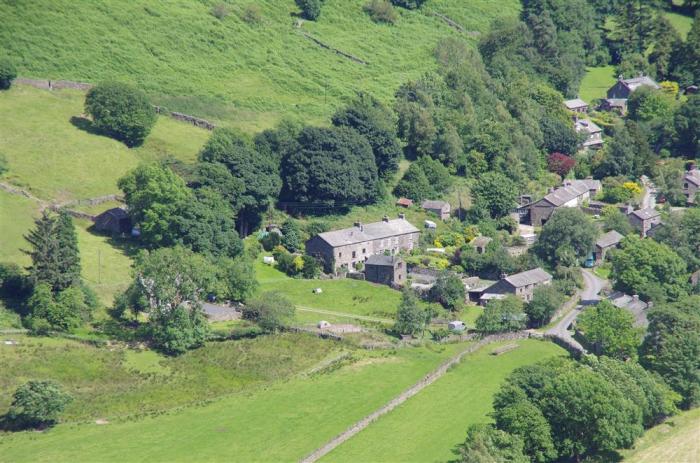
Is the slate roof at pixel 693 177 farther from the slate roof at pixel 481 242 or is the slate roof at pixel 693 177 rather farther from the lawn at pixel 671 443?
the lawn at pixel 671 443

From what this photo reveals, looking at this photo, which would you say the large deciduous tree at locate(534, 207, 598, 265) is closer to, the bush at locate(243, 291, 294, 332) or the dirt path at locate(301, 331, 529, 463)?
the dirt path at locate(301, 331, 529, 463)

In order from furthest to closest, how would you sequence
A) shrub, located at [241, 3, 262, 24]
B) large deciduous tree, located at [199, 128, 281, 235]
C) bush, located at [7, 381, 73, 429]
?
shrub, located at [241, 3, 262, 24]
large deciduous tree, located at [199, 128, 281, 235]
bush, located at [7, 381, 73, 429]

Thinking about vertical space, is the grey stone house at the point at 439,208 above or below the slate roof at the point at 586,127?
below

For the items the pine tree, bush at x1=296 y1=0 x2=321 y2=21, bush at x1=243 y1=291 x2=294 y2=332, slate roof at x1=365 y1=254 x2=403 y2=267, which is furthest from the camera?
bush at x1=296 y1=0 x2=321 y2=21

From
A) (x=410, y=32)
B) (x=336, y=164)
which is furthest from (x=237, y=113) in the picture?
(x=410, y=32)

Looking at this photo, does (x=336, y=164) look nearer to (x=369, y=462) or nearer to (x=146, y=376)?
(x=146, y=376)

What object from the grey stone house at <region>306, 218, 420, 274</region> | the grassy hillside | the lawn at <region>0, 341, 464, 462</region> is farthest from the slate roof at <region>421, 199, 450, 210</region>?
the lawn at <region>0, 341, 464, 462</region>

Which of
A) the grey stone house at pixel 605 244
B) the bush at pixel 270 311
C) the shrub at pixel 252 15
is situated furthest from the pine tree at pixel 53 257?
the shrub at pixel 252 15

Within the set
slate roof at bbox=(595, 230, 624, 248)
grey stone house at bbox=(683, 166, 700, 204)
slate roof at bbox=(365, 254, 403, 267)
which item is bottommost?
slate roof at bbox=(365, 254, 403, 267)
